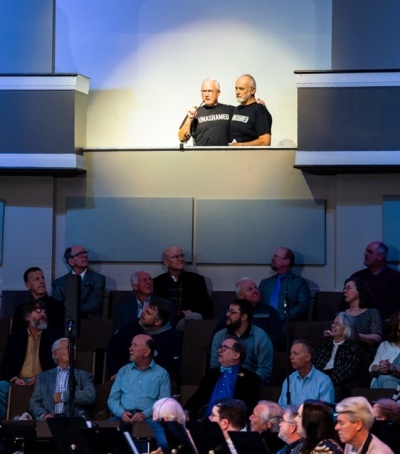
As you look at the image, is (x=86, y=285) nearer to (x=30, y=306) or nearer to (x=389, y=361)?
(x=30, y=306)

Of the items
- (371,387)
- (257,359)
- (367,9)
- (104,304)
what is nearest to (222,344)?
(257,359)

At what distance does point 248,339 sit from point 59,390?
160cm

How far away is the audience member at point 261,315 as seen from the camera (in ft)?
37.2

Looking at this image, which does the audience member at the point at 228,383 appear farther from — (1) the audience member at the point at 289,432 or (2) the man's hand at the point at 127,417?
(1) the audience member at the point at 289,432

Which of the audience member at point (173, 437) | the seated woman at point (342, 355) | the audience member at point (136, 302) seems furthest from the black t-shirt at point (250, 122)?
the audience member at point (173, 437)

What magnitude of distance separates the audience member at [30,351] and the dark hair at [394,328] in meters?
2.92

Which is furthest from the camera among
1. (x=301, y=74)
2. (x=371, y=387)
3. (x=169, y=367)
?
(x=301, y=74)

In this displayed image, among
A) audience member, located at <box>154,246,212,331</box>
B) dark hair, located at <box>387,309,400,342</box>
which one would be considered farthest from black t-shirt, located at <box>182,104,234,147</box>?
dark hair, located at <box>387,309,400,342</box>

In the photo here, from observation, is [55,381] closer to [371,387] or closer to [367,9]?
[371,387]

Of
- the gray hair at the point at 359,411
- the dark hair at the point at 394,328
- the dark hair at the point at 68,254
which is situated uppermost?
the dark hair at the point at 68,254

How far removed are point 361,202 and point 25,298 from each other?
133 inches

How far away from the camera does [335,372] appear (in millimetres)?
10391

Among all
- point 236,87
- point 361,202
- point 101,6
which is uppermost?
point 101,6

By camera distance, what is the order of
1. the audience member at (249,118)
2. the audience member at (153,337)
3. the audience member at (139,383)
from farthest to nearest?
1. the audience member at (249,118)
2. the audience member at (153,337)
3. the audience member at (139,383)
